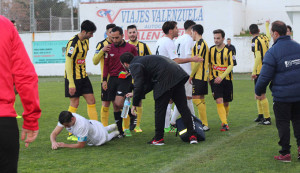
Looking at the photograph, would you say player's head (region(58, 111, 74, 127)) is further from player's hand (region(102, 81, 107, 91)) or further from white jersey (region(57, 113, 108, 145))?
player's hand (region(102, 81, 107, 91))

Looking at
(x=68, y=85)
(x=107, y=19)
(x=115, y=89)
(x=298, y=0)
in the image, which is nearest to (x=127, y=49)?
(x=115, y=89)

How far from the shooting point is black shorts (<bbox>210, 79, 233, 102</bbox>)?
30.9ft

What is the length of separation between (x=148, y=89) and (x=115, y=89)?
1.12 metres

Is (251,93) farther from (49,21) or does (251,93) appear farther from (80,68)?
(49,21)

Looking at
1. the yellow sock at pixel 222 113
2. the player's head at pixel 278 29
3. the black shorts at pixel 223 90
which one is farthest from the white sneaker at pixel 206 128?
the player's head at pixel 278 29

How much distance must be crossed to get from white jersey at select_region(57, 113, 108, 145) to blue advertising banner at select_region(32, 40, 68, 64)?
23.5 metres

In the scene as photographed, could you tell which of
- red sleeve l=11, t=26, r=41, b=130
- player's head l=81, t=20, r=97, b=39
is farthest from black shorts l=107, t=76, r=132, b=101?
red sleeve l=11, t=26, r=41, b=130

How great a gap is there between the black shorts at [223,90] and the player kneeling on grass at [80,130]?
257 centimetres

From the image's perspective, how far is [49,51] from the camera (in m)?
31.0

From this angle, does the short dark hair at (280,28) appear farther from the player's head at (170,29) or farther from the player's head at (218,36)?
the player's head at (218,36)

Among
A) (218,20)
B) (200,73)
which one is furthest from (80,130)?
(218,20)

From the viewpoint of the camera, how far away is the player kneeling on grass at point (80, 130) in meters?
7.04

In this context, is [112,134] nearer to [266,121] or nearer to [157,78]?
[157,78]

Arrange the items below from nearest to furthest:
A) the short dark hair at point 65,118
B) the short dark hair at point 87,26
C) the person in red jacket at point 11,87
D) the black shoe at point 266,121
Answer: the person in red jacket at point 11,87
the short dark hair at point 65,118
the short dark hair at point 87,26
the black shoe at point 266,121
